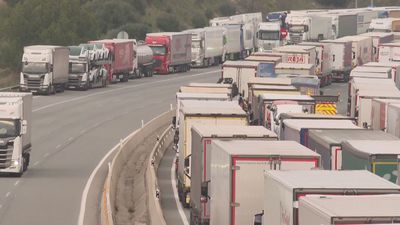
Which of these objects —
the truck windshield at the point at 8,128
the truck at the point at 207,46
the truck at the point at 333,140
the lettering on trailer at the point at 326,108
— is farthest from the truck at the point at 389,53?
the truck at the point at 333,140

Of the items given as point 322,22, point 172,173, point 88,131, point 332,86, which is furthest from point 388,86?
point 322,22

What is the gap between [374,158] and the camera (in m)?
22.3

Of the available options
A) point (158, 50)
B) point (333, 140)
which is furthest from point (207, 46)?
point (333, 140)

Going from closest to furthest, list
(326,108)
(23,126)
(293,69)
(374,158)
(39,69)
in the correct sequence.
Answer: (374,158), (23,126), (326,108), (293,69), (39,69)

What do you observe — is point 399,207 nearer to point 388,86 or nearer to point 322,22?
point 388,86

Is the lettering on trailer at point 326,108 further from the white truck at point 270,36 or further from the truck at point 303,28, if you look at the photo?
the white truck at point 270,36

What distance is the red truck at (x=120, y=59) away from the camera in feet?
292

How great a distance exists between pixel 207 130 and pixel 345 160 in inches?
211

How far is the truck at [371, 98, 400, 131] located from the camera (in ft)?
128

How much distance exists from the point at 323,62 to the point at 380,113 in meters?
Result: 47.1

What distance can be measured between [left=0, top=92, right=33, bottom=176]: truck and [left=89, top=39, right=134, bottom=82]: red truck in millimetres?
46558

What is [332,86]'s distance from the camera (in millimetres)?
89750

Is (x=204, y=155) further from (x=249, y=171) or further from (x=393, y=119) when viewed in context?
(x=393, y=119)

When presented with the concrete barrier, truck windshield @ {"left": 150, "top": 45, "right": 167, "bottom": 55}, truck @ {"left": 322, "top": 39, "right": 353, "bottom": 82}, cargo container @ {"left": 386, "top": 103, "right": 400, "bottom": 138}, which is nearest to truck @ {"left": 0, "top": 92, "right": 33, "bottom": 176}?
the concrete barrier
